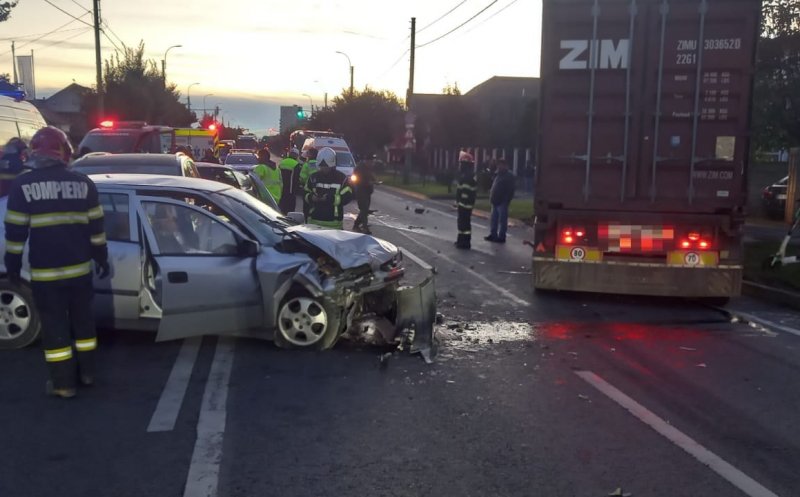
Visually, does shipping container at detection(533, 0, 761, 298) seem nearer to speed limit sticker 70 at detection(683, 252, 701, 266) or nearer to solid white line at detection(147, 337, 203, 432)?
speed limit sticker 70 at detection(683, 252, 701, 266)

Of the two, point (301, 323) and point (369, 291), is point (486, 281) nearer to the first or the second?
point (369, 291)

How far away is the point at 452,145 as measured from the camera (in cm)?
5538

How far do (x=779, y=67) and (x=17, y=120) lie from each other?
14787 millimetres

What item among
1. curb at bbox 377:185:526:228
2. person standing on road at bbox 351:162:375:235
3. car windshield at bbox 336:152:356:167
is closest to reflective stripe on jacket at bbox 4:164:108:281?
person standing on road at bbox 351:162:375:235

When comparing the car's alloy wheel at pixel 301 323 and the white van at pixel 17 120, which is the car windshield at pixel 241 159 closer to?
the white van at pixel 17 120

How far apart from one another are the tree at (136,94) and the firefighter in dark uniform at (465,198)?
2967cm

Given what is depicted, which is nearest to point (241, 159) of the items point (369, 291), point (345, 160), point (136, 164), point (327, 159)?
point (345, 160)

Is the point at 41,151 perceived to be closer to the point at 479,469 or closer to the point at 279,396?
the point at 279,396

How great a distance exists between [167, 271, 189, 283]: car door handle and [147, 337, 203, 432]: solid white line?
27.0 inches

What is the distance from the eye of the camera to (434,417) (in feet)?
19.0

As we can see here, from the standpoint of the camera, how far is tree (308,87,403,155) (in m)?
63.2

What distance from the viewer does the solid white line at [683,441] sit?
4.65m

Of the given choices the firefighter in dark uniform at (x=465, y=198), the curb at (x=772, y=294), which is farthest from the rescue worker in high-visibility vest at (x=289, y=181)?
the curb at (x=772, y=294)

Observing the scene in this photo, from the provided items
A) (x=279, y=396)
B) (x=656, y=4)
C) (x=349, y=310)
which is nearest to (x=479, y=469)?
(x=279, y=396)
